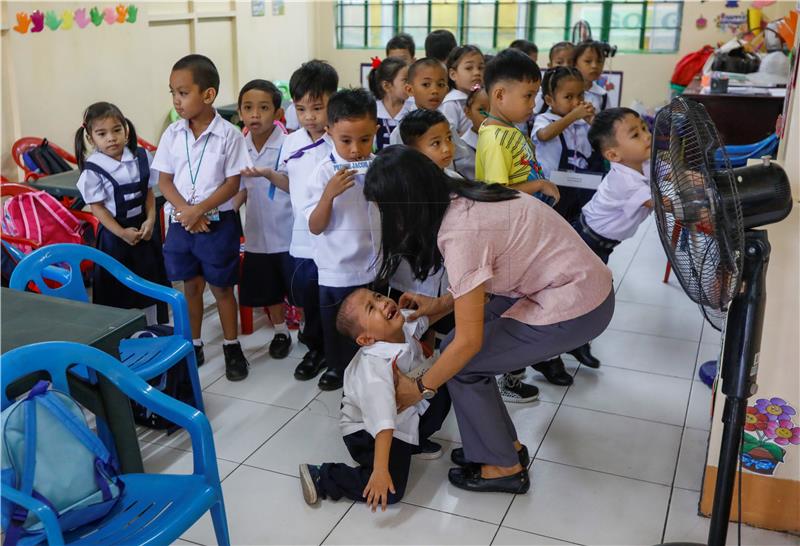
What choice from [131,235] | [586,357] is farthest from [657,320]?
Answer: [131,235]

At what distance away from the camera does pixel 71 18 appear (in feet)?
14.6

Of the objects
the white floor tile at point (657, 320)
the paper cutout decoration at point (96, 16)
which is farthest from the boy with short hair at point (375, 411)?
the paper cutout decoration at point (96, 16)

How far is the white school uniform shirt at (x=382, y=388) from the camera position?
200 centimetres

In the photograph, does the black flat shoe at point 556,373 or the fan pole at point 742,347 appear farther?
the black flat shoe at point 556,373

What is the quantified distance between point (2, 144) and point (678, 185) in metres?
3.72

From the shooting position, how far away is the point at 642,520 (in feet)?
6.51

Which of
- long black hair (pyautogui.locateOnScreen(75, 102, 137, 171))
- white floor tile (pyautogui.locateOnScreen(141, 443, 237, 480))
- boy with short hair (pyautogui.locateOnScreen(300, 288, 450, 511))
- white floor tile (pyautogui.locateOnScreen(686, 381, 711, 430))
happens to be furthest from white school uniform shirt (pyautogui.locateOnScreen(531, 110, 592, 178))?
white floor tile (pyautogui.locateOnScreen(141, 443, 237, 480))

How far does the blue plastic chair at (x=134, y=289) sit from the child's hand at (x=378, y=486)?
2.11ft

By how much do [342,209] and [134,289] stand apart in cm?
64

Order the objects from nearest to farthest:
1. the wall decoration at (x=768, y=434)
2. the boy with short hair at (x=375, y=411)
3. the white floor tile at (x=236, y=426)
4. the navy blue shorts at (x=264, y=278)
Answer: the wall decoration at (x=768, y=434) → the boy with short hair at (x=375, y=411) → the white floor tile at (x=236, y=426) → the navy blue shorts at (x=264, y=278)

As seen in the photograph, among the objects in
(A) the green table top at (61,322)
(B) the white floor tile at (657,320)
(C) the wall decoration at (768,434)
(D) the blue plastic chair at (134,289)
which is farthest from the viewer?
(B) the white floor tile at (657,320)

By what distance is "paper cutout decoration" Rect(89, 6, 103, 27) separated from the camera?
457cm

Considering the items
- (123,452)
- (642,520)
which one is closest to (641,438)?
(642,520)

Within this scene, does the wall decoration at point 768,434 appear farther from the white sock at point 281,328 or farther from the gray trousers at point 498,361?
the white sock at point 281,328
